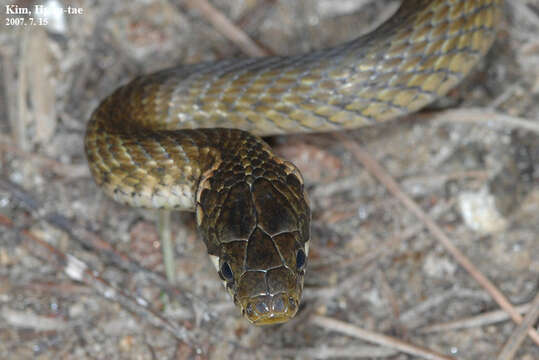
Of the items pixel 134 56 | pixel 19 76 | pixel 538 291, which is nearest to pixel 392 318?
pixel 538 291

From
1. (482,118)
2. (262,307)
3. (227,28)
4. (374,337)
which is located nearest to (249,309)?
(262,307)

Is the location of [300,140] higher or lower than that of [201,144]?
lower

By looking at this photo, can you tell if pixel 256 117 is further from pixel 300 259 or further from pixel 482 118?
pixel 482 118

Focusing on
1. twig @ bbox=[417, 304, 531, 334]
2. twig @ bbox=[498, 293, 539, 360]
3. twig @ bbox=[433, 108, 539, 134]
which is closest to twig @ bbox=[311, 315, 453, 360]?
twig @ bbox=[417, 304, 531, 334]

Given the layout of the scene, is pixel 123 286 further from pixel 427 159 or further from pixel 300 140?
pixel 427 159

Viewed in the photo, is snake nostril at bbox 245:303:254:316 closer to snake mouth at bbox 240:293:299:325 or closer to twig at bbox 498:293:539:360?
snake mouth at bbox 240:293:299:325

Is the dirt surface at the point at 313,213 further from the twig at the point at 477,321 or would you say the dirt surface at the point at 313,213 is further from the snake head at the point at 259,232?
the snake head at the point at 259,232
